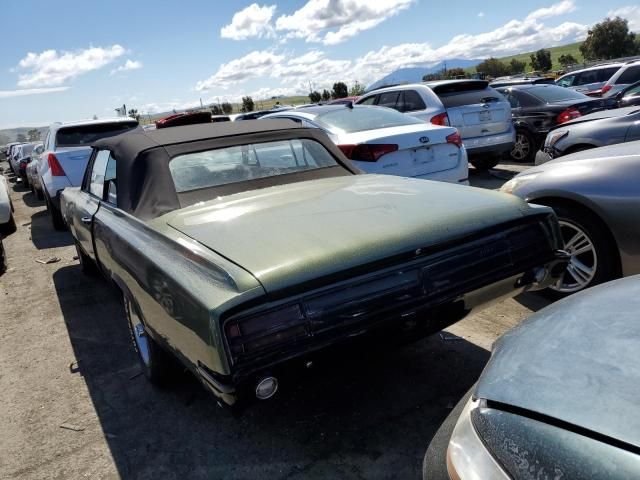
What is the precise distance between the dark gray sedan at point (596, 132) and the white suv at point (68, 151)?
679 centimetres

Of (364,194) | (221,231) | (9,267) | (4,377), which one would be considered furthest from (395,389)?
(9,267)

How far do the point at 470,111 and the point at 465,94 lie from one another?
1.73 feet

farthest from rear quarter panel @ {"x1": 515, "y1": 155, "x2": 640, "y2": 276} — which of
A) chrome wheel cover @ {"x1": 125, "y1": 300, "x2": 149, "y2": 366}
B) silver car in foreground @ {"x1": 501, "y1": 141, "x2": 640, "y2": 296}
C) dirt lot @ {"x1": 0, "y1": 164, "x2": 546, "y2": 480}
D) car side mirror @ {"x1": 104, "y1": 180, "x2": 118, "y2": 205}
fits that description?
car side mirror @ {"x1": 104, "y1": 180, "x2": 118, "y2": 205}

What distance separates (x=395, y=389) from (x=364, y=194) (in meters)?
1.17

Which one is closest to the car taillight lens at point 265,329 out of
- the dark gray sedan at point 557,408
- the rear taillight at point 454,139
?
the dark gray sedan at point 557,408

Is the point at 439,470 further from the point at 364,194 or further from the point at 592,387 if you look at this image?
the point at 364,194

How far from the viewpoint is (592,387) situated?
4.41 ft

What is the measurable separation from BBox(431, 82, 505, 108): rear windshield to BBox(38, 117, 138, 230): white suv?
17.8 feet

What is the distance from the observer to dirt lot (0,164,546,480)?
252 cm

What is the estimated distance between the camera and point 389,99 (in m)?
9.78

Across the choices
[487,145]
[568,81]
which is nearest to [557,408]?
[487,145]

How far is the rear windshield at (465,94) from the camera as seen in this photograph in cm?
882

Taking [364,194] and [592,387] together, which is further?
[364,194]

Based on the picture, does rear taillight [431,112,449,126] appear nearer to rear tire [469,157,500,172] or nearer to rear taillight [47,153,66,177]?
rear tire [469,157,500,172]
